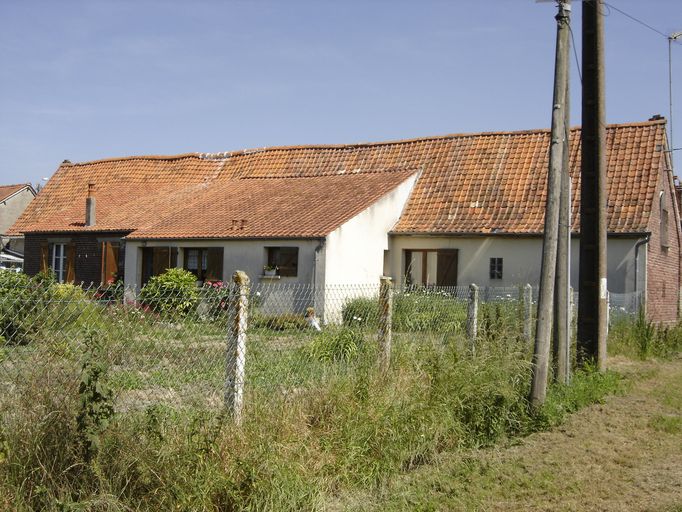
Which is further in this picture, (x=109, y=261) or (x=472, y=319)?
(x=109, y=261)

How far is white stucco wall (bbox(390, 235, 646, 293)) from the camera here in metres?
23.1

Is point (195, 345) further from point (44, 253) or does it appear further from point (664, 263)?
point (44, 253)

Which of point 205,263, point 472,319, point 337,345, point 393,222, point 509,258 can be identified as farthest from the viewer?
point 393,222

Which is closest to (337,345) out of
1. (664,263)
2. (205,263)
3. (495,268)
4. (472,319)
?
(472,319)

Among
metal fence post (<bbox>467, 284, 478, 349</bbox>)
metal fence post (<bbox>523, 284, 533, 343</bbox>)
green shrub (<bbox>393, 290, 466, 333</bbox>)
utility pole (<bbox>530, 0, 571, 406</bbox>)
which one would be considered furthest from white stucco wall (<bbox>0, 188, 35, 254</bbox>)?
utility pole (<bbox>530, 0, 571, 406</bbox>)

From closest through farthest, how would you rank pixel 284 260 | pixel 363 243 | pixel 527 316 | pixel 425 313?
1. pixel 425 313
2. pixel 527 316
3. pixel 284 260
4. pixel 363 243

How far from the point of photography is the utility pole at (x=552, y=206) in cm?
951

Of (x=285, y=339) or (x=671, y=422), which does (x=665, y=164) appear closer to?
(x=671, y=422)

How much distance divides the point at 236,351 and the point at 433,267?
2305 cm

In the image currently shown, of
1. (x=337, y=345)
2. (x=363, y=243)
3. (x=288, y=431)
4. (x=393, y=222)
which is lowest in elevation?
(x=288, y=431)

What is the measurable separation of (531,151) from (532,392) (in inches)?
765

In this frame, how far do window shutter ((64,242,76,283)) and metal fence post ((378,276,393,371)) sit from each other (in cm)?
2259

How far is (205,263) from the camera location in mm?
25922

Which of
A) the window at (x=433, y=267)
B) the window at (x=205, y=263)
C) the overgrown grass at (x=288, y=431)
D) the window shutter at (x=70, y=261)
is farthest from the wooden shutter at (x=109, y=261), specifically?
the overgrown grass at (x=288, y=431)
